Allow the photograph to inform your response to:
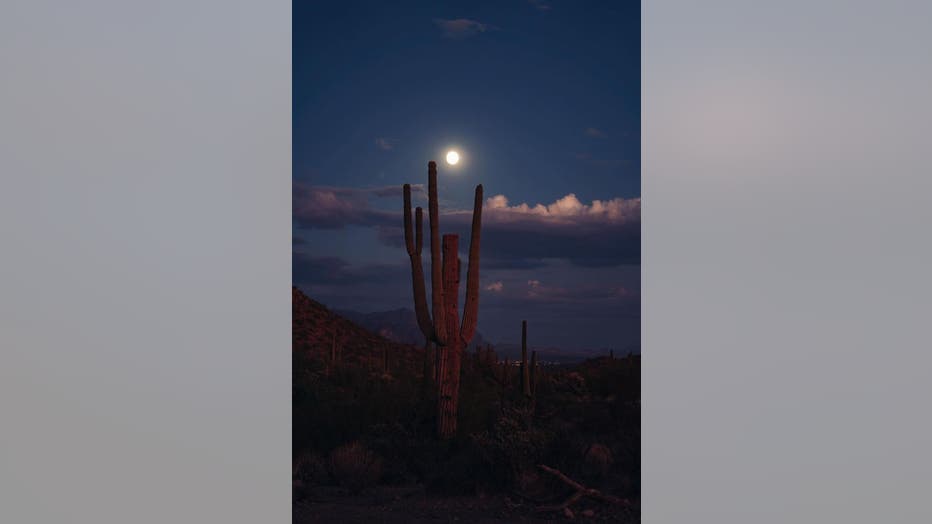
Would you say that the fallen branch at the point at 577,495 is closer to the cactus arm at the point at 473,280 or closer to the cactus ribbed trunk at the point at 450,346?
the cactus ribbed trunk at the point at 450,346

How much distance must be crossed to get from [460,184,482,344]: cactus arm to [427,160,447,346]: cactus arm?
0.19 m

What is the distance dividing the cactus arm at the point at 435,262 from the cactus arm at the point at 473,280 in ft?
0.63

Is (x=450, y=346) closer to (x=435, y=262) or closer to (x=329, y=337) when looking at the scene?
(x=435, y=262)

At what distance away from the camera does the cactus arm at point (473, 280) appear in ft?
20.4

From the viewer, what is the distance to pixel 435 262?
242 inches

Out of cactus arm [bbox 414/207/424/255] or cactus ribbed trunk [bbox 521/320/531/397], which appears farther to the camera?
cactus ribbed trunk [bbox 521/320/531/397]
